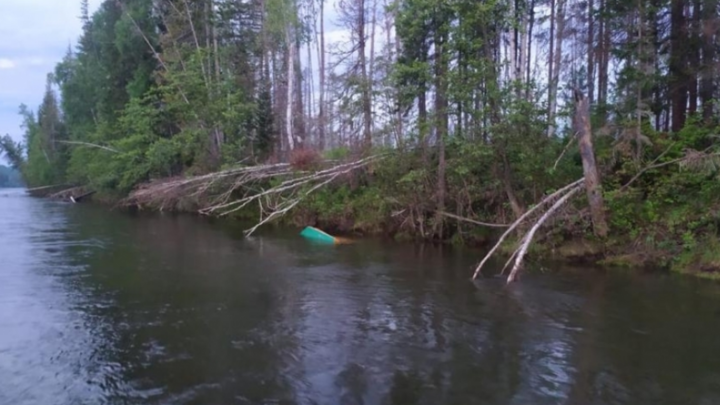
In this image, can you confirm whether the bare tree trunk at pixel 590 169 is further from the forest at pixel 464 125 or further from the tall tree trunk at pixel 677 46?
the tall tree trunk at pixel 677 46

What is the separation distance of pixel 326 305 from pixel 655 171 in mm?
10044

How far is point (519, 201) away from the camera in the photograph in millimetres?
18906

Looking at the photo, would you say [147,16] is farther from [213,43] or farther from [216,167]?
[216,167]

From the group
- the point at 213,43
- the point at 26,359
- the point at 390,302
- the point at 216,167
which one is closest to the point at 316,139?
the point at 216,167

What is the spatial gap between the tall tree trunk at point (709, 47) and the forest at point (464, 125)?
43mm

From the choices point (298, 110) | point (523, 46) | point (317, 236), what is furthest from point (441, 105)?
point (298, 110)

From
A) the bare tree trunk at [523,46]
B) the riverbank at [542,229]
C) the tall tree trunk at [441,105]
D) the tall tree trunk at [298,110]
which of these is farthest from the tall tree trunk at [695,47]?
the tall tree trunk at [298,110]

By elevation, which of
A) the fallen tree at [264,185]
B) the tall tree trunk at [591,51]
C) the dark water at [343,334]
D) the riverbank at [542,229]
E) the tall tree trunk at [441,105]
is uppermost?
the tall tree trunk at [591,51]

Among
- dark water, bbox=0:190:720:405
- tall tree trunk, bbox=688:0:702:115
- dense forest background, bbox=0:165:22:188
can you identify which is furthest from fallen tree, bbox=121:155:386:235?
dense forest background, bbox=0:165:22:188

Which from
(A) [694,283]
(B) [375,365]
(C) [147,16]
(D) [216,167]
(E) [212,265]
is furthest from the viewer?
(C) [147,16]

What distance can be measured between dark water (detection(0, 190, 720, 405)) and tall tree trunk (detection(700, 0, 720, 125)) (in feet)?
18.1

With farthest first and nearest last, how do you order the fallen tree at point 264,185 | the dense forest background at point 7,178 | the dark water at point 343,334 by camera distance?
the dense forest background at point 7,178, the fallen tree at point 264,185, the dark water at point 343,334

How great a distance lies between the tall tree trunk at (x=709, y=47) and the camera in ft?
50.0

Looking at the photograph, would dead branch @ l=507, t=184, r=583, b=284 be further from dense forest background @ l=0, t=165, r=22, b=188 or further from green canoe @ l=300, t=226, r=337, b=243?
dense forest background @ l=0, t=165, r=22, b=188
